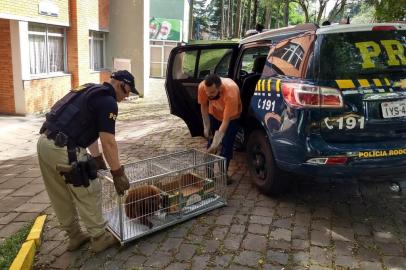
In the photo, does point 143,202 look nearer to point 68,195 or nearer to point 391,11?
point 68,195

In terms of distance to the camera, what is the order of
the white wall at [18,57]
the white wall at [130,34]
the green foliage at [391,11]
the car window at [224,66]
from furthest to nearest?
the white wall at [130,34] < the white wall at [18,57] < the green foliage at [391,11] < the car window at [224,66]

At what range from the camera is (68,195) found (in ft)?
11.0

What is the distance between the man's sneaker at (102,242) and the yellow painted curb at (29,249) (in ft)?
1.66

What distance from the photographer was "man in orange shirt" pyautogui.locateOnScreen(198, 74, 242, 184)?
445 centimetres

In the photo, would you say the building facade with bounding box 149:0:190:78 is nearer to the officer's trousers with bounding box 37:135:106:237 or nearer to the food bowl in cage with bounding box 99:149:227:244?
the food bowl in cage with bounding box 99:149:227:244

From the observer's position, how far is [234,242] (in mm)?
3500

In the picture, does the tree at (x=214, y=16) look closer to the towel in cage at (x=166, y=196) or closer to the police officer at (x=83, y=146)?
the towel in cage at (x=166, y=196)

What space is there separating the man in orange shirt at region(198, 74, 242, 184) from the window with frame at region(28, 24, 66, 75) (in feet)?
23.4

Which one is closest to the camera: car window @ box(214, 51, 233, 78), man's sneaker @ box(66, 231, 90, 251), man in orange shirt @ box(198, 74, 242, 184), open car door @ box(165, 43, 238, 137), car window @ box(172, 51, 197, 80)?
man's sneaker @ box(66, 231, 90, 251)

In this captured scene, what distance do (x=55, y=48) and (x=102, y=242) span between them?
9554 millimetres

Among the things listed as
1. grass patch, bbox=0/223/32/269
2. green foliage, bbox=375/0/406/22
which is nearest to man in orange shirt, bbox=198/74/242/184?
grass patch, bbox=0/223/32/269

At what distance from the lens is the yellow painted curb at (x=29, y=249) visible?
10.2 ft

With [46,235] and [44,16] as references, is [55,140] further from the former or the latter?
[44,16]

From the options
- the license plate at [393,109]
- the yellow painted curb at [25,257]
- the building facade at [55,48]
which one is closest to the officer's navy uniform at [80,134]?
the yellow painted curb at [25,257]
